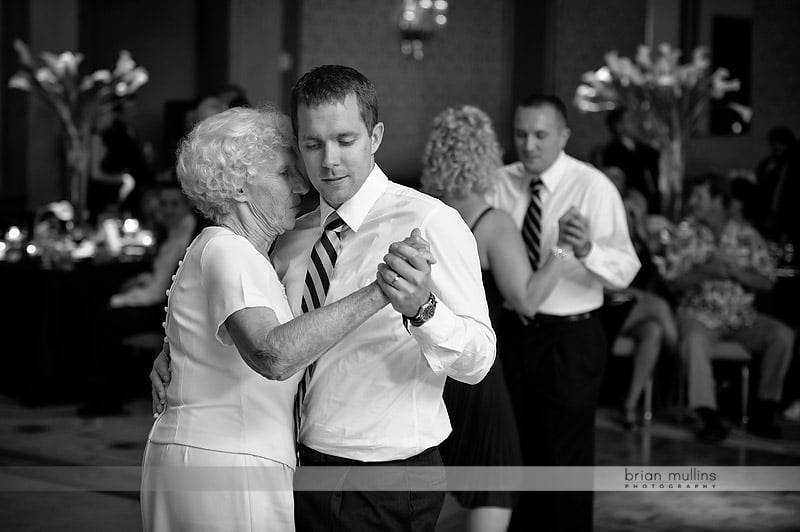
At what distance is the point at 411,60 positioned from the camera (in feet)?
40.3

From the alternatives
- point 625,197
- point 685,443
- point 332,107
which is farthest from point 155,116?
point 332,107

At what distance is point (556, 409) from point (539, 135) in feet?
3.10

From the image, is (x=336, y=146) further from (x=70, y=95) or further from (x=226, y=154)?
(x=70, y=95)

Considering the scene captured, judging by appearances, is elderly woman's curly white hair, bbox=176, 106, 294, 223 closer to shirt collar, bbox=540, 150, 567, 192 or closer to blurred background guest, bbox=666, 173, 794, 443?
shirt collar, bbox=540, 150, 567, 192

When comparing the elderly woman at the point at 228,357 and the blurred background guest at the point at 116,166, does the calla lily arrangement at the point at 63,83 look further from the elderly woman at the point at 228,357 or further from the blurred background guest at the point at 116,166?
the elderly woman at the point at 228,357

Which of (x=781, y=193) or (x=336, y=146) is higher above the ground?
(x=336, y=146)

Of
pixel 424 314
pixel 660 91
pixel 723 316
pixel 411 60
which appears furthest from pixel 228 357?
pixel 411 60

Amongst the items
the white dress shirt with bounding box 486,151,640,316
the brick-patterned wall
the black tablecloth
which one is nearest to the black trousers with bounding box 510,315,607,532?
the white dress shirt with bounding box 486,151,640,316

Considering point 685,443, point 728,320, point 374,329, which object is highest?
point 374,329

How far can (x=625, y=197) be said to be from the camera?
7062 mm

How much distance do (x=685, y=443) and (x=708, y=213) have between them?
5.93ft

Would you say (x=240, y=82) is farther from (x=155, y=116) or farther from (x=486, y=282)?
(x=486, y=282)

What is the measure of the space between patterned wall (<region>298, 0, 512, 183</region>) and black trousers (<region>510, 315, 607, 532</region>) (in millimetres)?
8347

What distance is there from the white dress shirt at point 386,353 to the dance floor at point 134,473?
7.03 ft
